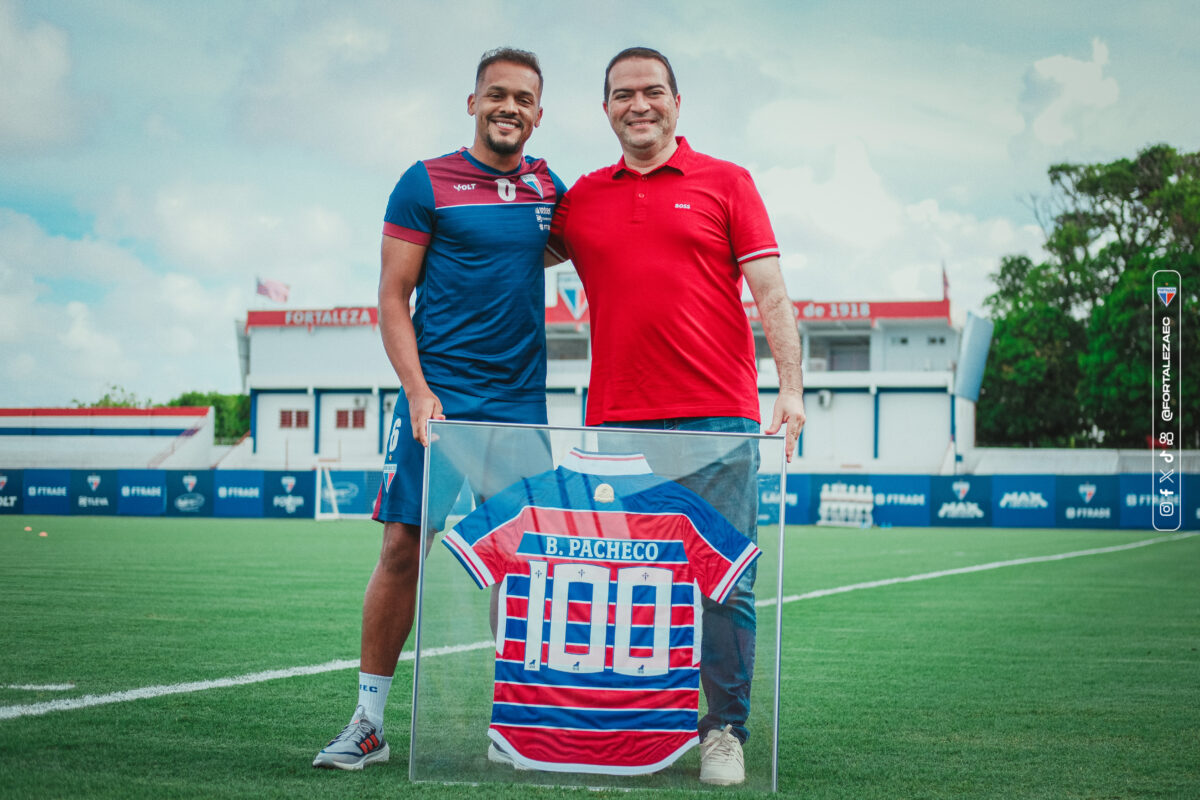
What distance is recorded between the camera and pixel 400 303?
327cm

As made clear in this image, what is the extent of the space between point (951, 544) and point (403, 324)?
1445 cm

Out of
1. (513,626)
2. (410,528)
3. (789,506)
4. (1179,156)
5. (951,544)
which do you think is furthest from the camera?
(1179,156)

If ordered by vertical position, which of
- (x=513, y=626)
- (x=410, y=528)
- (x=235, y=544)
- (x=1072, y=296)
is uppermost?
(x=1072, y=296)

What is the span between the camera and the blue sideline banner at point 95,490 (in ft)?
79.4

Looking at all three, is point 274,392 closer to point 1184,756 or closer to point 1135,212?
point 1135,212

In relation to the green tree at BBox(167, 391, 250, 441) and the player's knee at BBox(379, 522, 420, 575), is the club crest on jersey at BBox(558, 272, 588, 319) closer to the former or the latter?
the green tree at BBox(167, 391, 250, 441)

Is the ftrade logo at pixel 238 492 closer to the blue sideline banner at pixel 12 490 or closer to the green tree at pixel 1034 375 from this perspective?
the blue sideline banner at pixel 12 490

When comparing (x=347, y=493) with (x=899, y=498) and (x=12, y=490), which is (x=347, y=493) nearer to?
(x=12, y=490)

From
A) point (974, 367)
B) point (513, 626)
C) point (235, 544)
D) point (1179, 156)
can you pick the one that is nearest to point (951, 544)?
point (235, 544)

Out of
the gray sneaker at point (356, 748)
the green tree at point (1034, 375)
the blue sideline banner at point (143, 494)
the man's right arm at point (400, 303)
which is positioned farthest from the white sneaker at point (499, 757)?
the green tree at point (1034, 375)

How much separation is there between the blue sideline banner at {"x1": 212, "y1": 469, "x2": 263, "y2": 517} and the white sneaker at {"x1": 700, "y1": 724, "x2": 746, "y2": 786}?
2272cm

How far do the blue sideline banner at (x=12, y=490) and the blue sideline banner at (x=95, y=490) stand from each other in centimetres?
100

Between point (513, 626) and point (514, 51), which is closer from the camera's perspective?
point (513, 626)

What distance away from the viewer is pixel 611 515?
2.94m
